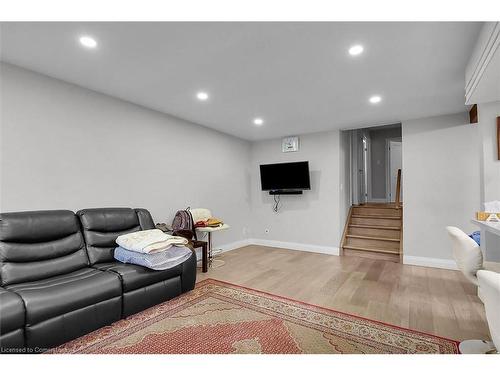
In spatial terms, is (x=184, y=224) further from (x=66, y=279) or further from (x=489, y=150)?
(x=489, y=150)

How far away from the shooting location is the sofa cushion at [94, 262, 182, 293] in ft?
7.81

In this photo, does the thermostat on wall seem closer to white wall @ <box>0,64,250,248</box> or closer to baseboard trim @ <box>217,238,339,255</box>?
white wall @ <box>0,64,250,248</box>

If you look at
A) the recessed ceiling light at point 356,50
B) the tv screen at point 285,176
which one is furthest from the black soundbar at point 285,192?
the recessed ceiling light at point 356,50

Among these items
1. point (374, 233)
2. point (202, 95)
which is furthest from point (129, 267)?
point (374, 233)

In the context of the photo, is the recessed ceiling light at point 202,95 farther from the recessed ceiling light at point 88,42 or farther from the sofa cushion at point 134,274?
the sofa cushion at point 134,274

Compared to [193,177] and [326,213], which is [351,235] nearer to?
[326,213]

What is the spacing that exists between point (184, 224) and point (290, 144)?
2972 mm

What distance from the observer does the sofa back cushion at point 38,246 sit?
216 centimetres

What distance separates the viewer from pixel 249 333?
2.12 meters

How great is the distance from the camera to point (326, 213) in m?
5.24

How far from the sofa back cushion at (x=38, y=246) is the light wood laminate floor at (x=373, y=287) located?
5.42ft

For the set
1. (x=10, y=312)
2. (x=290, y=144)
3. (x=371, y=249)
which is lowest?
(x=371, y=249)
